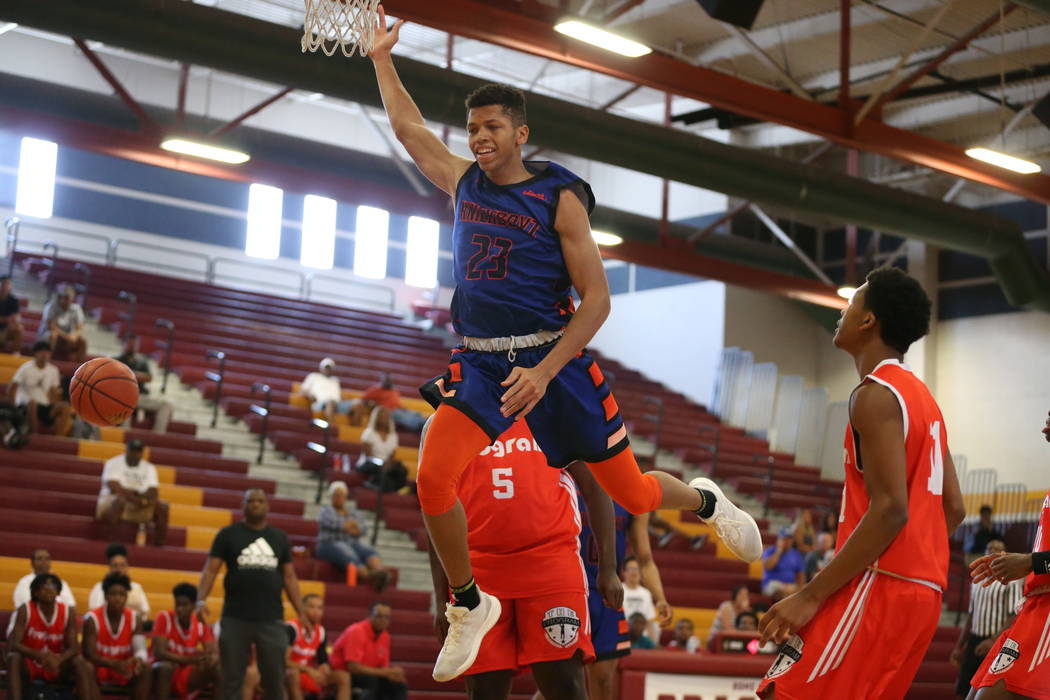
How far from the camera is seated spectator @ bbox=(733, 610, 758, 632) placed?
13.7 meters

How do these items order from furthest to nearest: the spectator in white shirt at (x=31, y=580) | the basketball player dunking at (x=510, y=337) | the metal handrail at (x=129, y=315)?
the metal handrail at (x=129, y=315), the spectator in white shirt at (x=31, y=580), the basketball player dunking at (x=510, y=337)

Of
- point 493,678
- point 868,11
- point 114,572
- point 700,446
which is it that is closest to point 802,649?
point 493,678

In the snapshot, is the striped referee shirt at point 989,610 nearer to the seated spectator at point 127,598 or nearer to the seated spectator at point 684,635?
the seated spectator at point 684,635

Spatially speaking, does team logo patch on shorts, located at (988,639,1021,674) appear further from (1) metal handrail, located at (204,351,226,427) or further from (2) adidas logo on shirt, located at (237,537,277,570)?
(1) metal handrail, located at (204,351,226,427)

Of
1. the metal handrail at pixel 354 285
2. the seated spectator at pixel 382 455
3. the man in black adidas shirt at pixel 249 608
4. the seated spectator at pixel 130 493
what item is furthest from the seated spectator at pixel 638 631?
the metal handrail at pixel 354 285

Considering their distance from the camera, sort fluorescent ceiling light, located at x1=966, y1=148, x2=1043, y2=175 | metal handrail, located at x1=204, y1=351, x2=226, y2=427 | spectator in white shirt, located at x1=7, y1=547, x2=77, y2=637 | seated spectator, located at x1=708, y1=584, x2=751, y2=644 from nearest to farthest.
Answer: spectator in white shirt, located at x1=7, y1=547, x2=77, y2=637 → seated spectator, located at x1=708, y1=584, x2=751, y2=644 → fluorescent ceiling light, located at x1=966, y1=148, x2=1043, y2=175 → metal handrail, located at x1=204, y1=351, x2=226, y2=427

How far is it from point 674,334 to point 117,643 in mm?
18107

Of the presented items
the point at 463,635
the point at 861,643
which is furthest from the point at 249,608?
the point at 861,643

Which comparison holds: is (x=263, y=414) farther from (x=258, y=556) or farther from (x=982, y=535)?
(x=982, y=535)

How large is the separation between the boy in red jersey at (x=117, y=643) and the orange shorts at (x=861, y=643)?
7.88m

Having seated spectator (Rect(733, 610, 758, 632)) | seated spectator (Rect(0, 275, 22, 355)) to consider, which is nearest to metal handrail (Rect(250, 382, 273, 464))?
seated spectator (Rect(0, 275, 22, 355))

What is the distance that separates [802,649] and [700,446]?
19.3 m

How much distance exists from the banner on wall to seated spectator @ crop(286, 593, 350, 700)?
3.29m

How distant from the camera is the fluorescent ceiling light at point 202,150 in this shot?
1527 centimetres
